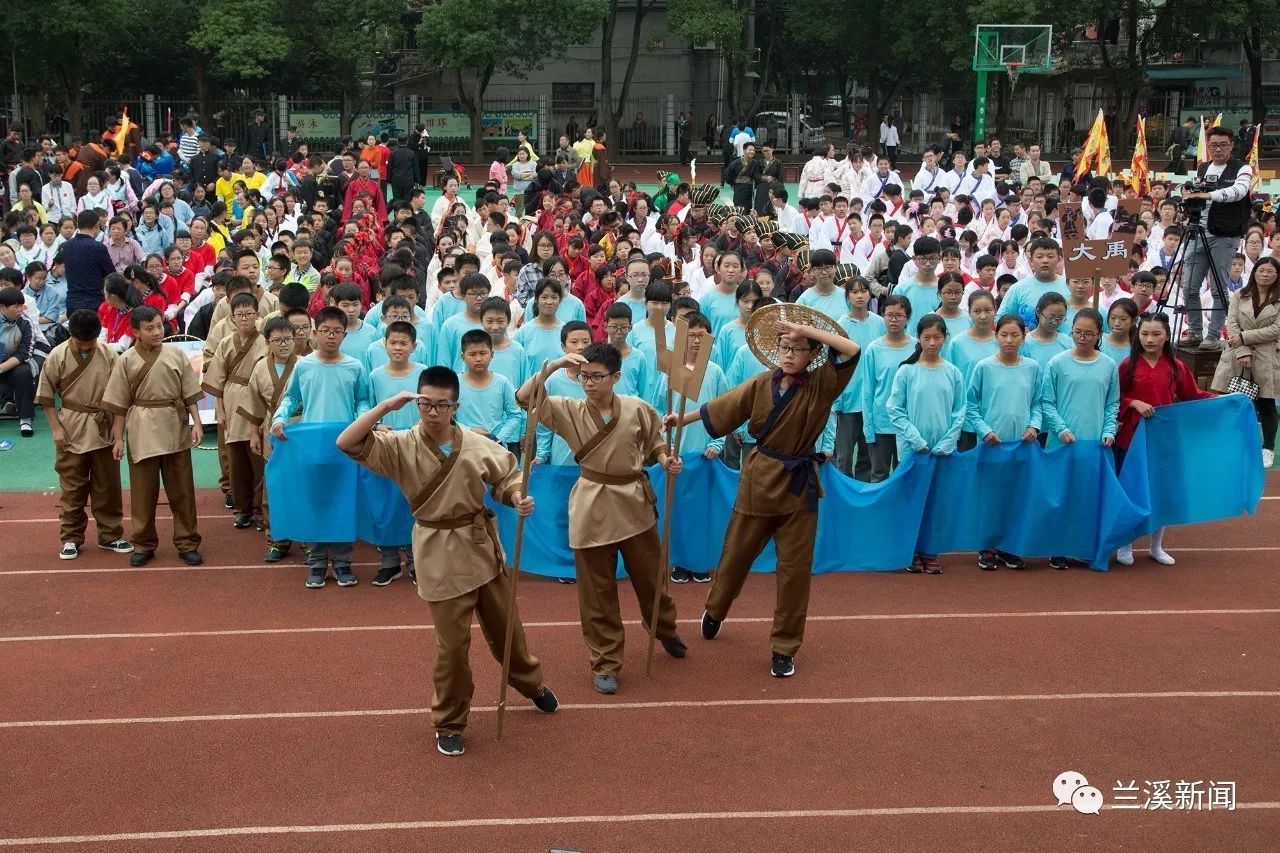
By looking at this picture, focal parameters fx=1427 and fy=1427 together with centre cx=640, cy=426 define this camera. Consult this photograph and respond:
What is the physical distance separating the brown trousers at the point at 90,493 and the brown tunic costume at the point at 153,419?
245 mm

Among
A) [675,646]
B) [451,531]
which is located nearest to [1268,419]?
[675,646]

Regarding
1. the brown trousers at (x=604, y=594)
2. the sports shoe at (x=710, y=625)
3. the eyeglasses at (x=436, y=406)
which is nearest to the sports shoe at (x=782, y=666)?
the sports shoe at (x=710, y=625)

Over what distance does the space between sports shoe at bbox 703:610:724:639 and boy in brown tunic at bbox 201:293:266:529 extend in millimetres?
3652

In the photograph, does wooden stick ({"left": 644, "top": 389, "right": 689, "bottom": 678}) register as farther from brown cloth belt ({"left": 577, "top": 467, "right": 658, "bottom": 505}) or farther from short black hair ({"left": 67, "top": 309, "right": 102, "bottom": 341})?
short black hair ({"left": 67, "top": 309, "right": 102, "bottom": 341})

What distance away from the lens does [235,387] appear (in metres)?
10.0

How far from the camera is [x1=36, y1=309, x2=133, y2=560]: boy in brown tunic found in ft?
31.3

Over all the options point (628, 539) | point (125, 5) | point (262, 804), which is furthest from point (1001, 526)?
point (125, 5)

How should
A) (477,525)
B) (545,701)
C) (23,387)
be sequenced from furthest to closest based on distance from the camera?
(23,387) < (545,701) < (477,525)

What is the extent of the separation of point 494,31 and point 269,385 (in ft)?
90.8

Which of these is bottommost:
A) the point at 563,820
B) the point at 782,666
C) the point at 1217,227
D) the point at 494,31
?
the point at 563,820

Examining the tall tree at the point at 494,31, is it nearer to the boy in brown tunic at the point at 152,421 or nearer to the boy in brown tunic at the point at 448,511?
the boy in brown tunic at the point at 152,421

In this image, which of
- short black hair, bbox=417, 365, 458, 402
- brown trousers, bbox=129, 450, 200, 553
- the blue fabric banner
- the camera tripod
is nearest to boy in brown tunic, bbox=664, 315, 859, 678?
short black hair, bbox=417, 365, 458, 402

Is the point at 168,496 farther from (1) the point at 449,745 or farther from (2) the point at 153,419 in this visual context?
(1) the point at 449,745

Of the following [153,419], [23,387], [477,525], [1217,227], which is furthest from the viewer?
[1217,227]
